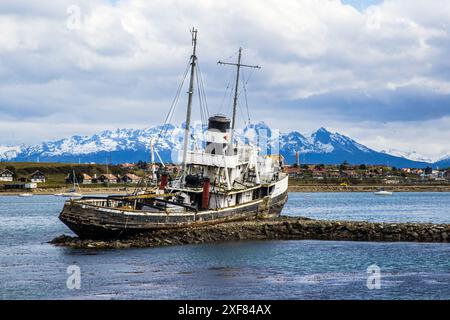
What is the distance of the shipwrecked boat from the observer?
49.7 m

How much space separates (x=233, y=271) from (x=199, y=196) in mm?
17427

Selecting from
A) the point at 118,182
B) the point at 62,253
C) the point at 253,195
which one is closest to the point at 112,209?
the point at 62,253

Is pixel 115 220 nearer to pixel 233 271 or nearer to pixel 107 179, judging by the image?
pixel 233 271

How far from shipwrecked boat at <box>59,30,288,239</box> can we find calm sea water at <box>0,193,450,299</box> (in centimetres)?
255

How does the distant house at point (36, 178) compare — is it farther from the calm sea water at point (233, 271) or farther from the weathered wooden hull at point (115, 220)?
the weathered wooden hull at point (115, 220)

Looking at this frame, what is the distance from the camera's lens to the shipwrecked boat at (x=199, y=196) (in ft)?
163

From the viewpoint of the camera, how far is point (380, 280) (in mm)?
37250

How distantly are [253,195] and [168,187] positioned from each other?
977cm

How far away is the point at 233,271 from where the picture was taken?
40.2 m

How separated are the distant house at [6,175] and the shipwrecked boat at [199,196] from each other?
138 metres

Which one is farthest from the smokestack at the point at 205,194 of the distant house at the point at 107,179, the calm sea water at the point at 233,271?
the distant house at the point at 107,179

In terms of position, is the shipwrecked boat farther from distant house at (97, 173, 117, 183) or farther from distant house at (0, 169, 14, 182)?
distant house at (0, 169, 14, 182)

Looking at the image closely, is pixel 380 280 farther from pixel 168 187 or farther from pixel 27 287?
pixel 168 187

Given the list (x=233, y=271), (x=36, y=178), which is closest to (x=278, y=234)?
(x=233, y=271)
